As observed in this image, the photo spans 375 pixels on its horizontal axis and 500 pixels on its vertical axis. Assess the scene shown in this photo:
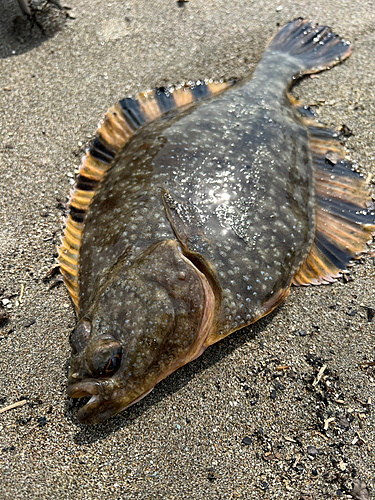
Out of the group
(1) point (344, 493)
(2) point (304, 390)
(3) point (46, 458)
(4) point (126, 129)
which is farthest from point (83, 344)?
(4) point (126, 129)

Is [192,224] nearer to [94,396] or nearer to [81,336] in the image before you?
[81,336]

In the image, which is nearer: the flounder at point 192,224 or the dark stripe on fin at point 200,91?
the flounder at point 192,224

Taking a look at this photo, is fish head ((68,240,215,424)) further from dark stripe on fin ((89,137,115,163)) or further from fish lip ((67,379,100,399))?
dark stripe on fin ((89,137,115,163))

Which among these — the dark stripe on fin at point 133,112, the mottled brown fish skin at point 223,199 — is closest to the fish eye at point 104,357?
the mottled brown fish skin at point 223,199

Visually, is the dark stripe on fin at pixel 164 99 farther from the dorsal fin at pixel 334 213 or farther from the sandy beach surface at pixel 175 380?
the dorsal fin at pixel 334 213

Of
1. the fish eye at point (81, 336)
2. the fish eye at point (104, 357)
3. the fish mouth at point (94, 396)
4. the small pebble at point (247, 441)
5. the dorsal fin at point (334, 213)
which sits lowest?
the small pebble at point (247, 441)

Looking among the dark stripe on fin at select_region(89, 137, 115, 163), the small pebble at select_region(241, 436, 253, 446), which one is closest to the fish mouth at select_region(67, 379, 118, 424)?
the small pebble at select_region(241, 436, 253, 446)

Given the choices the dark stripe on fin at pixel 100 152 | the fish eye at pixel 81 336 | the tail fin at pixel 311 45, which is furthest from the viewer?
the tail fin at pixel 311 45
